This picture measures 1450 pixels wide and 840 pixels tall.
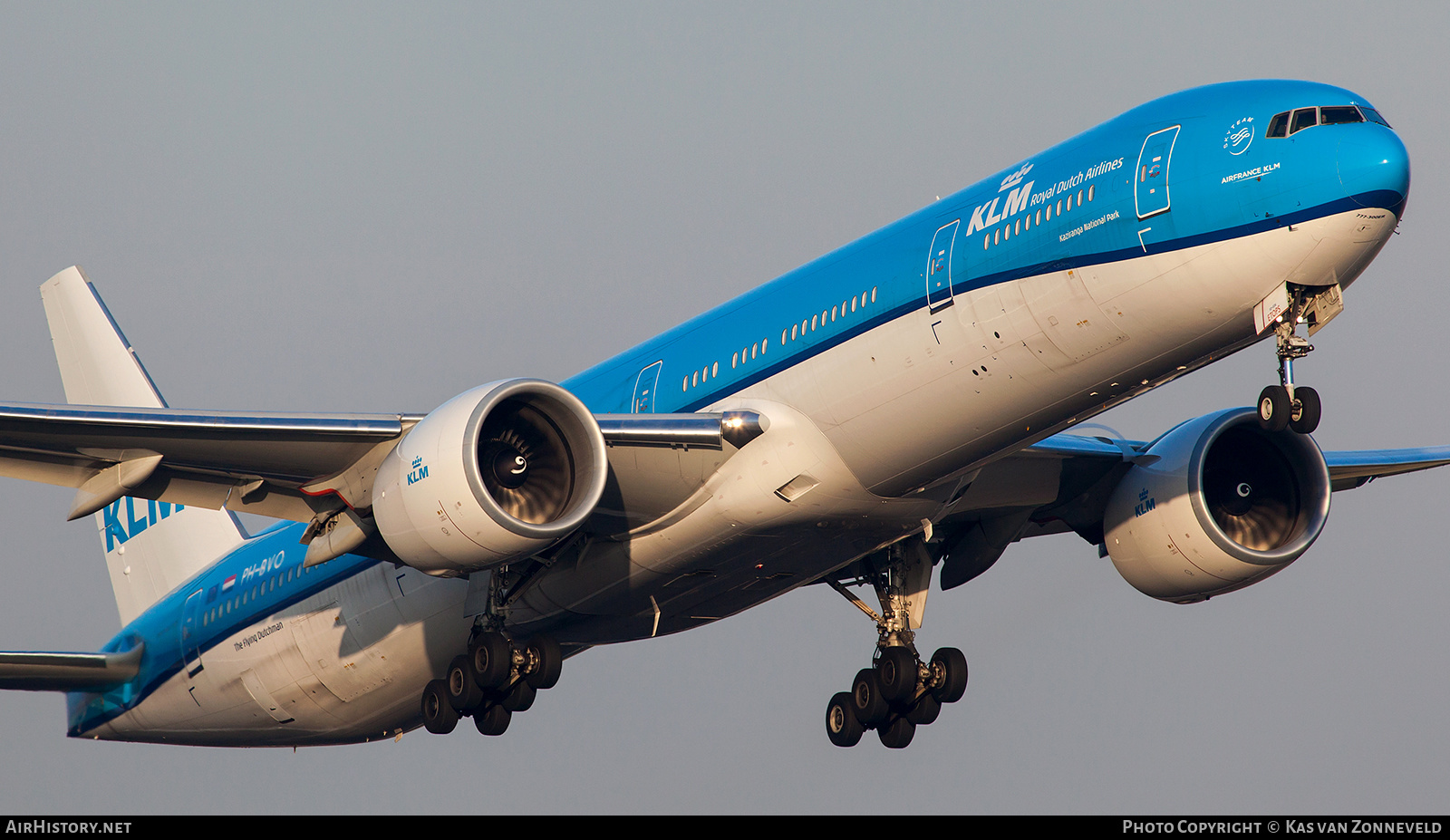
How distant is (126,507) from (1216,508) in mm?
22574

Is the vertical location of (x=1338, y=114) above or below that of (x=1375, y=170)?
above

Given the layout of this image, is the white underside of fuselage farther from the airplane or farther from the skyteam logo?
the skyteam logo

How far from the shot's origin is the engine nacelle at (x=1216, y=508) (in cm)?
2734

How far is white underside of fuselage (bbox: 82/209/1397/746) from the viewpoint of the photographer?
1984 centimetres

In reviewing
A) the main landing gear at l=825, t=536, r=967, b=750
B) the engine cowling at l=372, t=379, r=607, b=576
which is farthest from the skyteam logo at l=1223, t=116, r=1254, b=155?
the main landing gear at l=825, t=536, r=967, b=750

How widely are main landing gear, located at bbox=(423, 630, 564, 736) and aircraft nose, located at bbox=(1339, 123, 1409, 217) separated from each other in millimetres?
13048

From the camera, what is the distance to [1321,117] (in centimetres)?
1922

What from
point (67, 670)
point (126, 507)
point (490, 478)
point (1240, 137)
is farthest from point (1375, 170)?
point (126, 507)

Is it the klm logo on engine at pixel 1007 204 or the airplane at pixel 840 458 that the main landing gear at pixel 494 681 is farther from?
the klm logo on engine at pixel 1007 204

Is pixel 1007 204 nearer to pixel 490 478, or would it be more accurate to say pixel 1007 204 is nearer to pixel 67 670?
pixel 490 478

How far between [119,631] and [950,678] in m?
16.8

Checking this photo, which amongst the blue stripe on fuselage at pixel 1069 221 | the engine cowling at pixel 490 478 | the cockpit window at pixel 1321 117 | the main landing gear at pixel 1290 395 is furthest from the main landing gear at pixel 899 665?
the cockpit window at pixel 1321 117

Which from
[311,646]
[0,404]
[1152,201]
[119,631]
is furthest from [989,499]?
[119,631]

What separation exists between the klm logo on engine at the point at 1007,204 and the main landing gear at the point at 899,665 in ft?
24.5
